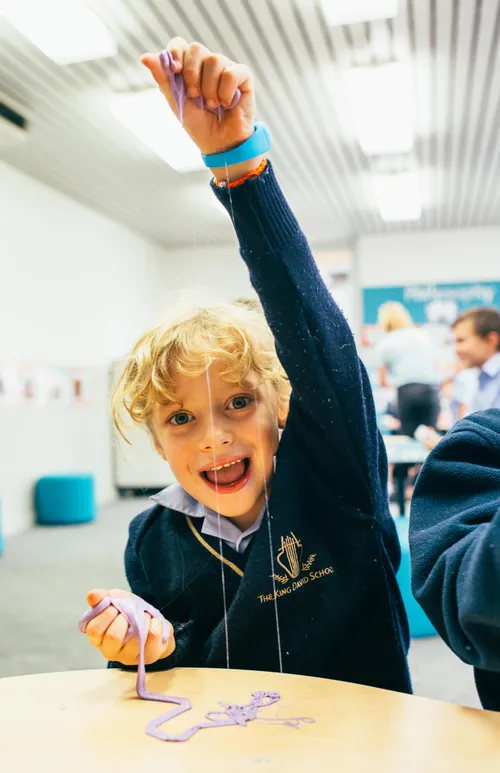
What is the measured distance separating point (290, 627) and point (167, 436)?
0.27 meters

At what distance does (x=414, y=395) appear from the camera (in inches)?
197

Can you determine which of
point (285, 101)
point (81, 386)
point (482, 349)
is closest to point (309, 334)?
point (285, 101)

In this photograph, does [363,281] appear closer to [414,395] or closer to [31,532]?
[414,395]

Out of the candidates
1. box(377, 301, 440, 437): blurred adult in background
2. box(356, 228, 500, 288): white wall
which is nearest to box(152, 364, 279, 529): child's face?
box(377, 301, 440, 437): blurred adult in background

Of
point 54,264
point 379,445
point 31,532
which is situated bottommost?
point 31,532

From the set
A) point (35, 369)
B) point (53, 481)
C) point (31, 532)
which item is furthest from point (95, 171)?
point (31, 532)

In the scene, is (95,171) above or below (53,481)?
above

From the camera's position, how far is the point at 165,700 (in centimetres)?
66

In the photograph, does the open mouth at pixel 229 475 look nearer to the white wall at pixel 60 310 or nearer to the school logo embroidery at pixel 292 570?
the school logo embroidery at pixel 292 570

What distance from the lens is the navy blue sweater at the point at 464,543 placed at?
552 mm

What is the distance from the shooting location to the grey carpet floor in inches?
85.2

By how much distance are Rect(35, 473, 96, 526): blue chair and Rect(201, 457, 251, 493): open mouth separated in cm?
379

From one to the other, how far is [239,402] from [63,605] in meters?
2.30

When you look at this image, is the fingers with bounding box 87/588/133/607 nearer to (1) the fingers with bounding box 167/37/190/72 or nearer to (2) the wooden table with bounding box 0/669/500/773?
(2) the wooden table with bounding box 0/669/500/773
